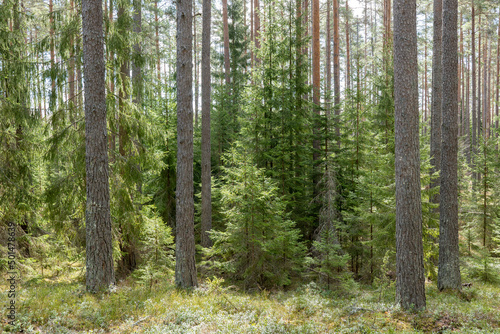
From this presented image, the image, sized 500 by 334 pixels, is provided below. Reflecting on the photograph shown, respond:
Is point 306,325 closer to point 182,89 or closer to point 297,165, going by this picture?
point 182,89

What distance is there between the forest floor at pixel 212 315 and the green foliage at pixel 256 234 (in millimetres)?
2358

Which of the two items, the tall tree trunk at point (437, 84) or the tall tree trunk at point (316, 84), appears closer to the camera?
the tall tree trunk at point (437, 84)

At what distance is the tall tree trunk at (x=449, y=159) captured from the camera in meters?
9.05

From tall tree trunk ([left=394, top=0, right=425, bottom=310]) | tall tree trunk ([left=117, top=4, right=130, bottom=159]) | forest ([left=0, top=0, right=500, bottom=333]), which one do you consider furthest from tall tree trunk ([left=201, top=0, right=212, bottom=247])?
tall tree trunk ([left=394, top=0, right=425, bottom=310])

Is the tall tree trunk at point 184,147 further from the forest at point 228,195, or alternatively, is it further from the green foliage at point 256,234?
the green foliage at point 256,234

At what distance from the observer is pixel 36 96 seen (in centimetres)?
884

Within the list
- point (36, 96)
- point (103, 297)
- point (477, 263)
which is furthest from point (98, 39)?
point (477, 263)

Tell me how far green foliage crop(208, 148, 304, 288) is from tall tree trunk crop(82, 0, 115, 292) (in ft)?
12.5

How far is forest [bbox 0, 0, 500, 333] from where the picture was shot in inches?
→ 277

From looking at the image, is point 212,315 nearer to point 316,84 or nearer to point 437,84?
point 437,84

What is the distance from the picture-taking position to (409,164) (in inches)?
286

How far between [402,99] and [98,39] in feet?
22.9

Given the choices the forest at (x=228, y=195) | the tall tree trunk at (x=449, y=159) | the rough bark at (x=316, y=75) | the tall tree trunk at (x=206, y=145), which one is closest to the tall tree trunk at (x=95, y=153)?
the forest at (x=228, y=195)

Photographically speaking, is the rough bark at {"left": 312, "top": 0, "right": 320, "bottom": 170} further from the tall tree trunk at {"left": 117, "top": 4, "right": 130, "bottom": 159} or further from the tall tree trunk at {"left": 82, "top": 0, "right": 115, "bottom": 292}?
the tall tree trunk at {"left": 82, "top": 0, "right": 115, "bottom": 292}
